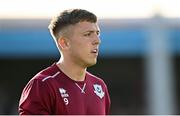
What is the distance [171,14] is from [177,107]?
4.82 ft

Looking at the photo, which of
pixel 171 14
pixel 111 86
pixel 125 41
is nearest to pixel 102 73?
pixel 111 86

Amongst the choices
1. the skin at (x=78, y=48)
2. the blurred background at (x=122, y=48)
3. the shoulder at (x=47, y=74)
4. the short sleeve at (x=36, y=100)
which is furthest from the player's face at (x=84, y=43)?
the blurred background at (x=122, y=48)

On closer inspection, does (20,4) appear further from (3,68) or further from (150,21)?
(150,21)

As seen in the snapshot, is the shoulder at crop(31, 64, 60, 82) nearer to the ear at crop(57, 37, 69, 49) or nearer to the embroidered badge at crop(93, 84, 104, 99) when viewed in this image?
the ear at crop(57, 37, 69, 49)

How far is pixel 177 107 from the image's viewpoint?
33.2 feet

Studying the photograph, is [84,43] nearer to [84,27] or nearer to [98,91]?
[84,27]

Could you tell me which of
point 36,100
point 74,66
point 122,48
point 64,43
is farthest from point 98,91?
point 122,48

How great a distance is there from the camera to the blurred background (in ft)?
31.3

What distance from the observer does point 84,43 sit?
12.2 ft

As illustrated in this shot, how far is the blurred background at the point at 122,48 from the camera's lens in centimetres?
955

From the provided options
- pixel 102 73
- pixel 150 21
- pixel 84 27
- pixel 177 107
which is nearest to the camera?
pixel 84 27

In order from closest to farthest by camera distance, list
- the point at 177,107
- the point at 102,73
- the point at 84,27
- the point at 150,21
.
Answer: the point at 84,27 → the point at 150,21 → the point at 177,107 → the point at 102,73

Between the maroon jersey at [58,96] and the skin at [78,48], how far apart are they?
0.05 meters

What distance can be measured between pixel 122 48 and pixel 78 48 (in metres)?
6.23
